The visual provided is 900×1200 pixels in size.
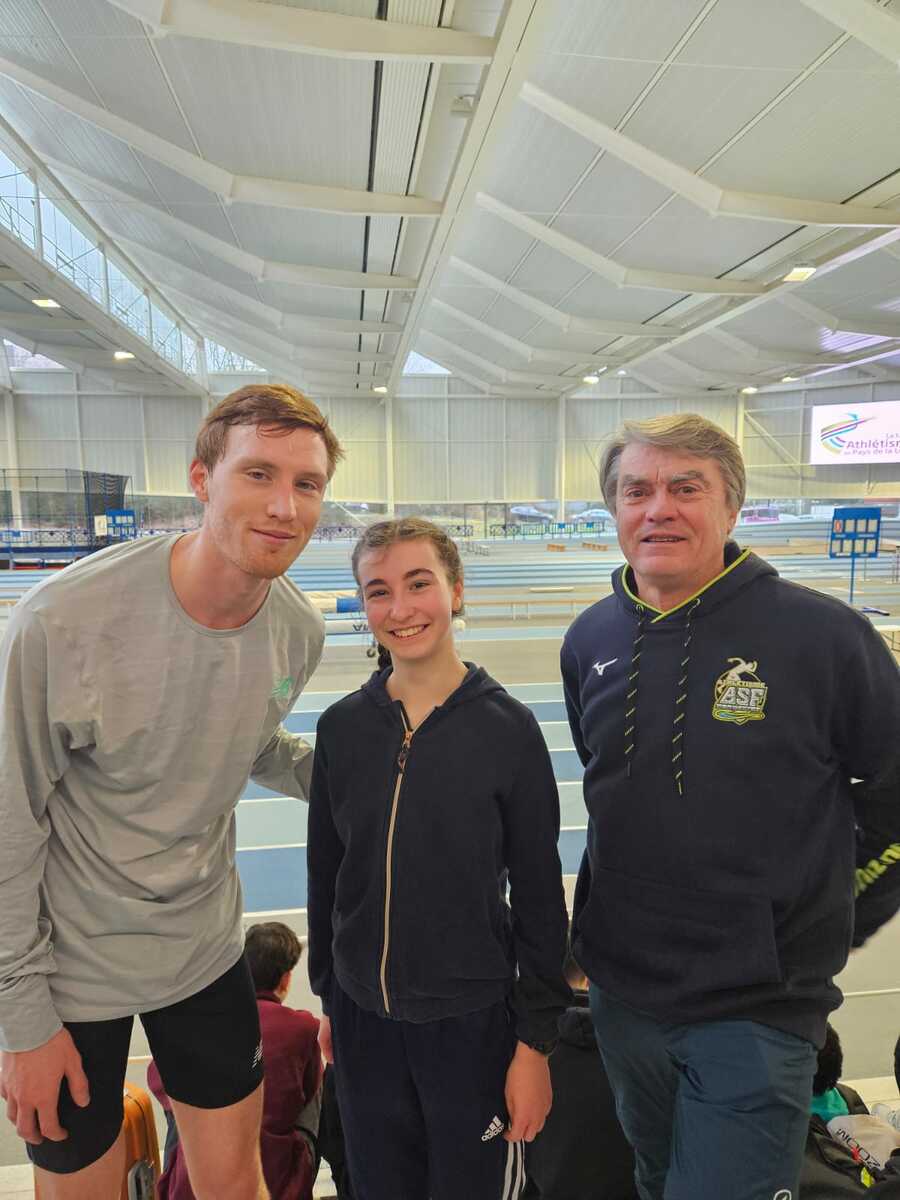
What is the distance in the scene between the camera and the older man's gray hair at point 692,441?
65.8 inches

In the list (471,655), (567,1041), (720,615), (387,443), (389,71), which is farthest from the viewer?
(387,443)

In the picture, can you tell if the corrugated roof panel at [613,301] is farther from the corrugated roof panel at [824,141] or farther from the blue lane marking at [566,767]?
the blue lane marking at [566,767]

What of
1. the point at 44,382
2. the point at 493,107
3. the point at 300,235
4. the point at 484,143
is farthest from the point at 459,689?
the point at 44,382

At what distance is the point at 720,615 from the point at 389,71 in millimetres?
8647

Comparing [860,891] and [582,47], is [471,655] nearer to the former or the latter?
[582,47]

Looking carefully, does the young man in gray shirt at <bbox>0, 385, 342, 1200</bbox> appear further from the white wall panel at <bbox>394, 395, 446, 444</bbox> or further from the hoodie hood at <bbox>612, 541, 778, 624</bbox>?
the white wall panel at <bbox>394, 395, 446, 444</bbox>

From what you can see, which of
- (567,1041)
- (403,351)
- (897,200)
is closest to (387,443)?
(403,351)

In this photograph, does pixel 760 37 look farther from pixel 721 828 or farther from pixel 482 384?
pixel 482 384

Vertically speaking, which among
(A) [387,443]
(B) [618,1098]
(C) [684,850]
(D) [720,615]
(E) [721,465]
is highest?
(A) [387,443]

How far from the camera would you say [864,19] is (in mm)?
6641

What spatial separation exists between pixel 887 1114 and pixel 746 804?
5.24 feet

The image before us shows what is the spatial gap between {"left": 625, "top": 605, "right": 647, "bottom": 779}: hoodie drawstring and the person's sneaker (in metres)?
1.52

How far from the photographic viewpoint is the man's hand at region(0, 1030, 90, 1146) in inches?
58.2

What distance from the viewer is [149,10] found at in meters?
5.90
